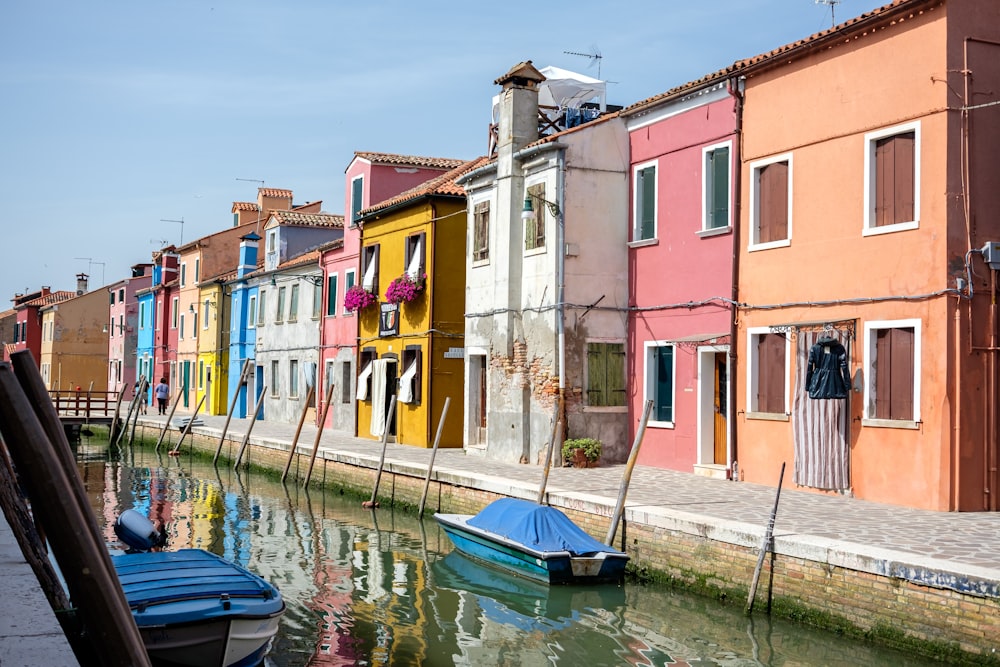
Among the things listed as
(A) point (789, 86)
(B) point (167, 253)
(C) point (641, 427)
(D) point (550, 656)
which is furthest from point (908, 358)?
(B) point (167, 253)

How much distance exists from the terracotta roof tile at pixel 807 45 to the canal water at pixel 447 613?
850cm

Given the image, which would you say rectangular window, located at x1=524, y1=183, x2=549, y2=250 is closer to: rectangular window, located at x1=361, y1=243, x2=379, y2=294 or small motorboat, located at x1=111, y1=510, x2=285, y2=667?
rectangular window, located at x1=361, y1=243, x2=379, y2=294

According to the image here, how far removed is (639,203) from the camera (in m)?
20.6

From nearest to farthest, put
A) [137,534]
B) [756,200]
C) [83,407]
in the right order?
[137,534]
[756,200]
[83,407]

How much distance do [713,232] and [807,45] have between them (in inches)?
141

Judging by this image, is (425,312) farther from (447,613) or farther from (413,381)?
(447,613)

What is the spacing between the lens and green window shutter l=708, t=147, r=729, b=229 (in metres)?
18.2

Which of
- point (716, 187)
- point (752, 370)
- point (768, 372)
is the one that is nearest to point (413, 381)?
point (716, 187)

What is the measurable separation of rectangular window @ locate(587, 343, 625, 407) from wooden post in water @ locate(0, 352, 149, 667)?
15.9m

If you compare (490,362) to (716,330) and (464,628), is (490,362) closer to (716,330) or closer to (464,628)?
(716,330)

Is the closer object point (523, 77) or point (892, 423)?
point (892, 423)

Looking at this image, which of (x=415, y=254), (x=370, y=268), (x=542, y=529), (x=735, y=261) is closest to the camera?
(x=542, y=529)

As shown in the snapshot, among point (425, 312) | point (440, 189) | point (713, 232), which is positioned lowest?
point (425, 312)

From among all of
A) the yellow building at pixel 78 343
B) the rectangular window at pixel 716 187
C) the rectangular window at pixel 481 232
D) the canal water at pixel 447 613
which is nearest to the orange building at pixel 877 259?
the rectangular window at pixel 716 187
